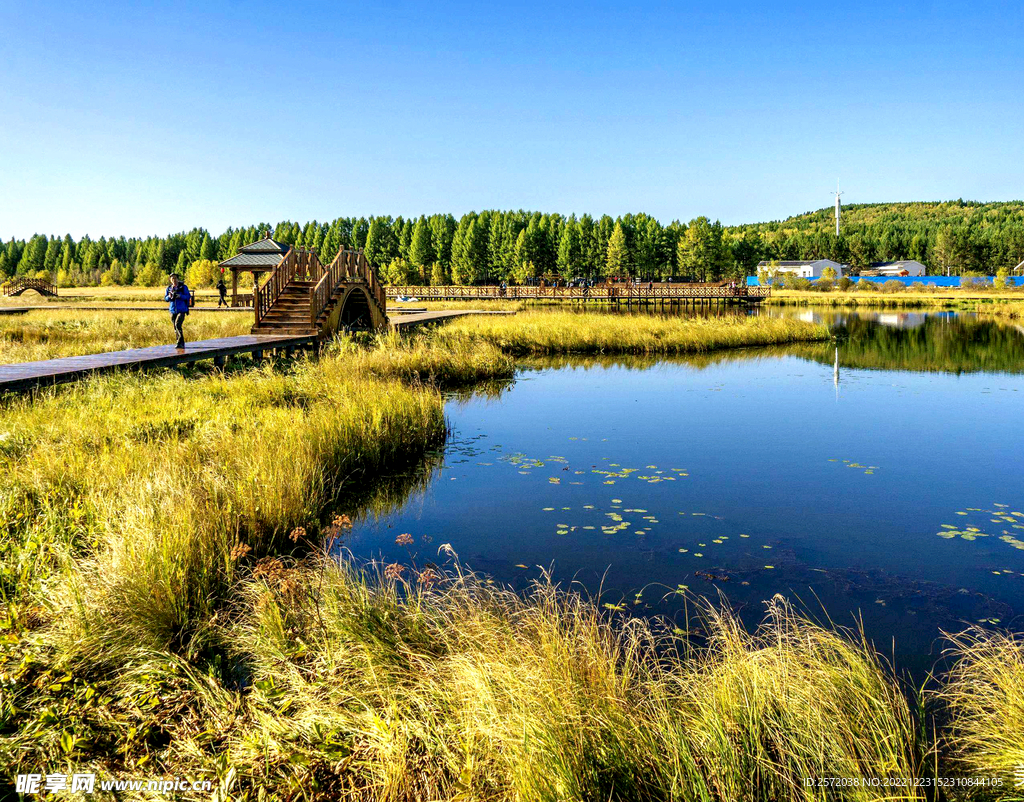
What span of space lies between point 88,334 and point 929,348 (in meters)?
27.5

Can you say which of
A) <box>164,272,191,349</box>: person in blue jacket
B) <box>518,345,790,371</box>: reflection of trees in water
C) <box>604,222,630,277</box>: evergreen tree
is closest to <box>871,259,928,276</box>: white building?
<box>604,222,630,277</box>: evergreen tree

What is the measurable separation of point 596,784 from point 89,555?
414 centimetres

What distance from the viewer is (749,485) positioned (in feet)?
29.7

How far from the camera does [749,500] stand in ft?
27.5

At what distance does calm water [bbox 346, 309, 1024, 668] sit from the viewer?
5941mm

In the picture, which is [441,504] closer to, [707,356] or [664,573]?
[664,573]

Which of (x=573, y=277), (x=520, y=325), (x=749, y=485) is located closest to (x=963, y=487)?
(x=749, y=485)

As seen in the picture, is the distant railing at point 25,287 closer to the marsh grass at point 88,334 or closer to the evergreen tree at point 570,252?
the marsh grass at point 88,334


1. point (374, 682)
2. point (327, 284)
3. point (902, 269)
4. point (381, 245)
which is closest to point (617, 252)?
point (381, 245)

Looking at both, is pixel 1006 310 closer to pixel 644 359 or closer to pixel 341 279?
pixel 644 359

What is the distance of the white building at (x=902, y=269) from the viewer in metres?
109

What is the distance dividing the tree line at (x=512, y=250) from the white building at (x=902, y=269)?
100 inches

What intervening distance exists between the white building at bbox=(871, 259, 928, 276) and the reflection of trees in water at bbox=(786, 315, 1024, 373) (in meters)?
83.0

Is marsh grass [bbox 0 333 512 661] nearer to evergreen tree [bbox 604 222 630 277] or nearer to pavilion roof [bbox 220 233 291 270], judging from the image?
pavilion roof [bbox 220 233 291 270]
